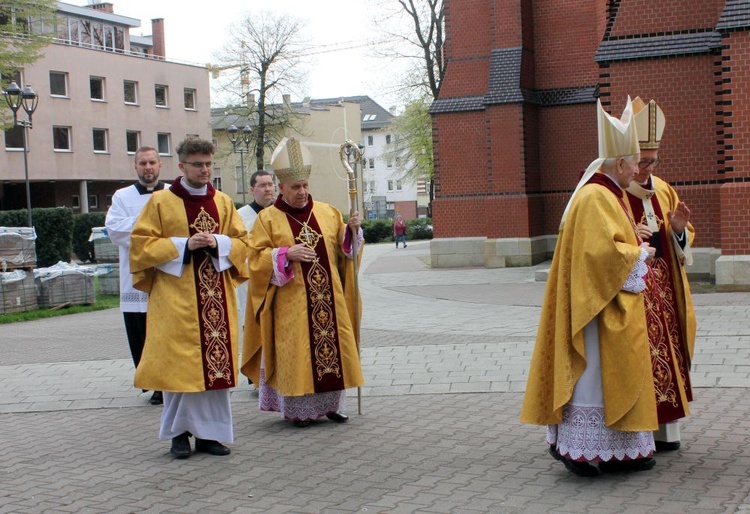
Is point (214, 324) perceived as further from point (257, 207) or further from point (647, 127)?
point (647, 127)

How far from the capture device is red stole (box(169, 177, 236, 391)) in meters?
6.93

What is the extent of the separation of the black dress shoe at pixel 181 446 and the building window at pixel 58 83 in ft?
154

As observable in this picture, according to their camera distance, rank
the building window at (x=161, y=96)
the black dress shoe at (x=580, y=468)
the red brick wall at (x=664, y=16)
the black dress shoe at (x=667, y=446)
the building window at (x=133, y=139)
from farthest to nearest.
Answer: the building window at (x=161, y=96), the building window at (x=133, y=139), the red brick wall at (x=664, y=16), the black dress shoe at (x=667, y=446), the black dress shoe at (x=580, y=468)

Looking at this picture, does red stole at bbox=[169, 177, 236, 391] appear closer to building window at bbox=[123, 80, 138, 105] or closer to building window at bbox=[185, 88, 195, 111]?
building window at bbox=[123, 80, 138, 105]

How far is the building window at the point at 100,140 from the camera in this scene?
53.5 metres

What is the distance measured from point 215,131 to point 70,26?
46.6 ft

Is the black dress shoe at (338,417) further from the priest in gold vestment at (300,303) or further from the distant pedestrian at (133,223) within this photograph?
the distant pedestrian at (133,223)

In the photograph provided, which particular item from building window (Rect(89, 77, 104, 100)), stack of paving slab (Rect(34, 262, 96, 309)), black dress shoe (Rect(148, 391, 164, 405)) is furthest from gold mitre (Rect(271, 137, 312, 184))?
building window (Rect(89, 77, 104, 100))

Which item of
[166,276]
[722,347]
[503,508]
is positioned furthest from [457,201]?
[503,508]

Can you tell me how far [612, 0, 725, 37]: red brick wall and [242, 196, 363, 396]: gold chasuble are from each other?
35.3 ft

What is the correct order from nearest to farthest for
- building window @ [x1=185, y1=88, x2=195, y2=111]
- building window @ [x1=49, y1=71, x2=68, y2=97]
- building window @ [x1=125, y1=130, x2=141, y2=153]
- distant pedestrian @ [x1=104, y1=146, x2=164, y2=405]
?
1. distant pedestrian @ [x1=104, y1=146, x2=164, y2=405]
2. building window @ [x1=49, y1=71, x2=68, y2=97]
3. building window @ [x1=125, y1=130, x2=141, y2=153]
4. building window @ [x1=185, y1=88, x2=195, y2=111]

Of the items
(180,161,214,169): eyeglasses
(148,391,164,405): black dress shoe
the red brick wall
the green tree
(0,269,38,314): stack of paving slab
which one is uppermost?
the green tree

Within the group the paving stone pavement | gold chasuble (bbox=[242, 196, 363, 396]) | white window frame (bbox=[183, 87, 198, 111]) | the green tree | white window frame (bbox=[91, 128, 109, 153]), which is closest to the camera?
the paving stone pavement

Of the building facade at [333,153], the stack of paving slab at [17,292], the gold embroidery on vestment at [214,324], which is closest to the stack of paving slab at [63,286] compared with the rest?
the stack of paving slab at [17,292]
